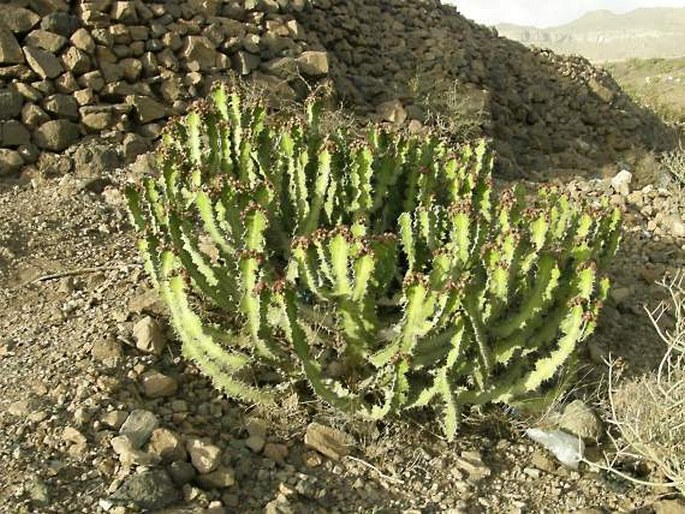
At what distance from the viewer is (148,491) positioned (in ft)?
9.75

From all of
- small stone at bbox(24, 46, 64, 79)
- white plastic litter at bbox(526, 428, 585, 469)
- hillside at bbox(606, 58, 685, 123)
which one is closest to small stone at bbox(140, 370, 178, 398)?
white plastic litter at bbox(526, 428, 585, 469)

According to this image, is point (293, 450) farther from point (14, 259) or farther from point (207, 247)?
point (14, 259)

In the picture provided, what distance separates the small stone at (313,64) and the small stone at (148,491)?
18.2 feet

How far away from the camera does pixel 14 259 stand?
4902 mm

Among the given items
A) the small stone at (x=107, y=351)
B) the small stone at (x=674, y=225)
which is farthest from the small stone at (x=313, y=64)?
the small stone at (x=107, y=351)

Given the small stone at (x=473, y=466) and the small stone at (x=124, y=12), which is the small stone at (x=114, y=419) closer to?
the small stone at (x=473, y=466)

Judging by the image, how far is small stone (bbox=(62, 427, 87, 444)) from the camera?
3.21 metres

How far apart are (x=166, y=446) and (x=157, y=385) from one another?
495 millimetres

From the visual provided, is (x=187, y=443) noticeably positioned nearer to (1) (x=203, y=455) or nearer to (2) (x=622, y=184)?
(1) (x=203, y=455)

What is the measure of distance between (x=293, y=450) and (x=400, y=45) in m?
7.36

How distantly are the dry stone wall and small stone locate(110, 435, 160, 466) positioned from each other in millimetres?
3705

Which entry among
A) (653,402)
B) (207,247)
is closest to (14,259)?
(207,247)

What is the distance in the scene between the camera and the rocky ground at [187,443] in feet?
10.2

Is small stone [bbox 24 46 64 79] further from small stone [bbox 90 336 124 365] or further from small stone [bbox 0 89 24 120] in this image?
small stone [bbox 90 336 124 365]
